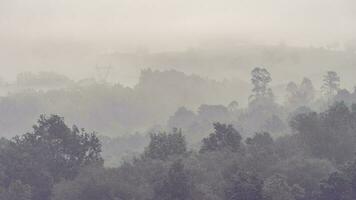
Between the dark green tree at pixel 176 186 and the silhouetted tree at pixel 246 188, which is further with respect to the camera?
the dark green tree at pixel 176 186

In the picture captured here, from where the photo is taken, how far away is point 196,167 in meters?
109

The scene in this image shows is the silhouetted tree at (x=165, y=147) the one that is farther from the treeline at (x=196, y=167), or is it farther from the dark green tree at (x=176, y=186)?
the dark green tree at (x=176, y=186)

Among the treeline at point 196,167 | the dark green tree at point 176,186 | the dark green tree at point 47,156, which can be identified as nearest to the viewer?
the dark green tree at point 176,186

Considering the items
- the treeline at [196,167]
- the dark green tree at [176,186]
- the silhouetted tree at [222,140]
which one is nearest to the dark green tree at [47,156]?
the treeline at [196,167]

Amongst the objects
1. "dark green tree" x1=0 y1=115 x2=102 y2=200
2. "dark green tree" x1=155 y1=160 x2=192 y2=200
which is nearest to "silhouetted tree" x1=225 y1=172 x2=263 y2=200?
"dark green tree" x1=155 y1=160 x2=192 y2=200

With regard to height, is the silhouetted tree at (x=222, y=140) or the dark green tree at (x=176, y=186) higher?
the silhouetted tree at (x=222, y=140)

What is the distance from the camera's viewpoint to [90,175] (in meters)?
105

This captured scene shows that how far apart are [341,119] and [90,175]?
190ft

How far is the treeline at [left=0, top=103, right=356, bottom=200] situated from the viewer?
9712 centimetres

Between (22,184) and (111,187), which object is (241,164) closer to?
(111,187)

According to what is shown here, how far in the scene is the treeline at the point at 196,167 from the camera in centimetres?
9712

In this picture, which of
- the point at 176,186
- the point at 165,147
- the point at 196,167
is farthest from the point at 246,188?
the point at 165,147

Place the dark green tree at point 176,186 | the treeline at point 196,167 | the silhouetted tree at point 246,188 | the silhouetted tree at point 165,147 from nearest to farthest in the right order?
the silhouetted tree at point 246,188 < the dark green tree at point 176,186 < the treeline at point 196,167 < the silhouetted tree at point 165,147

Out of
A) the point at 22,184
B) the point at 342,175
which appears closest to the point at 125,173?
the point at 22,184
